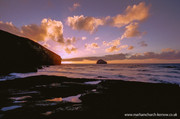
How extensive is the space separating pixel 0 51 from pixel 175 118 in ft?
124

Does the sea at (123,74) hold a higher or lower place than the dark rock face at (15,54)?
lower

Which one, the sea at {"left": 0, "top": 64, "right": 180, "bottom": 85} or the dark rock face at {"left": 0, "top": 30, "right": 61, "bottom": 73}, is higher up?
the dark rock face at {"left": 0, "top": 30, "right": 61, "bottom": 73}

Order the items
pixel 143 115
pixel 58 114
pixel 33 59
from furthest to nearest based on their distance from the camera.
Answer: pixel 33 59
pixel 143 115
pixel 58 114

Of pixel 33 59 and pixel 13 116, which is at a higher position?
pixel 33 59

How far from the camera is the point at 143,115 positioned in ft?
10.5

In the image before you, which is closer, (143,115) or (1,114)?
(1,114)

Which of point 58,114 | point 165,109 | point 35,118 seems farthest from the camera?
point 165,109

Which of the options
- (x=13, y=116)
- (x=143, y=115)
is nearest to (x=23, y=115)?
(x=13, y=116)

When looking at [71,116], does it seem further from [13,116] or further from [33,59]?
[33,59]

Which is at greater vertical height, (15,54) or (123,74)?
(15,54)

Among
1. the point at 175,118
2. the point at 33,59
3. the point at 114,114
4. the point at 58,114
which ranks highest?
the point at 33,59

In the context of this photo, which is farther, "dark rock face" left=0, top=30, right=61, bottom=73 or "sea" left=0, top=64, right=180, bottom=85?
"dark rock face" left=0, top=30, right=61, bottom=73

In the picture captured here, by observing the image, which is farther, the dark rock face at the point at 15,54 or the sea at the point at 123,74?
the dark rock face at the point at 15,54

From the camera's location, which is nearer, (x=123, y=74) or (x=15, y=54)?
(x=123, y=74)
